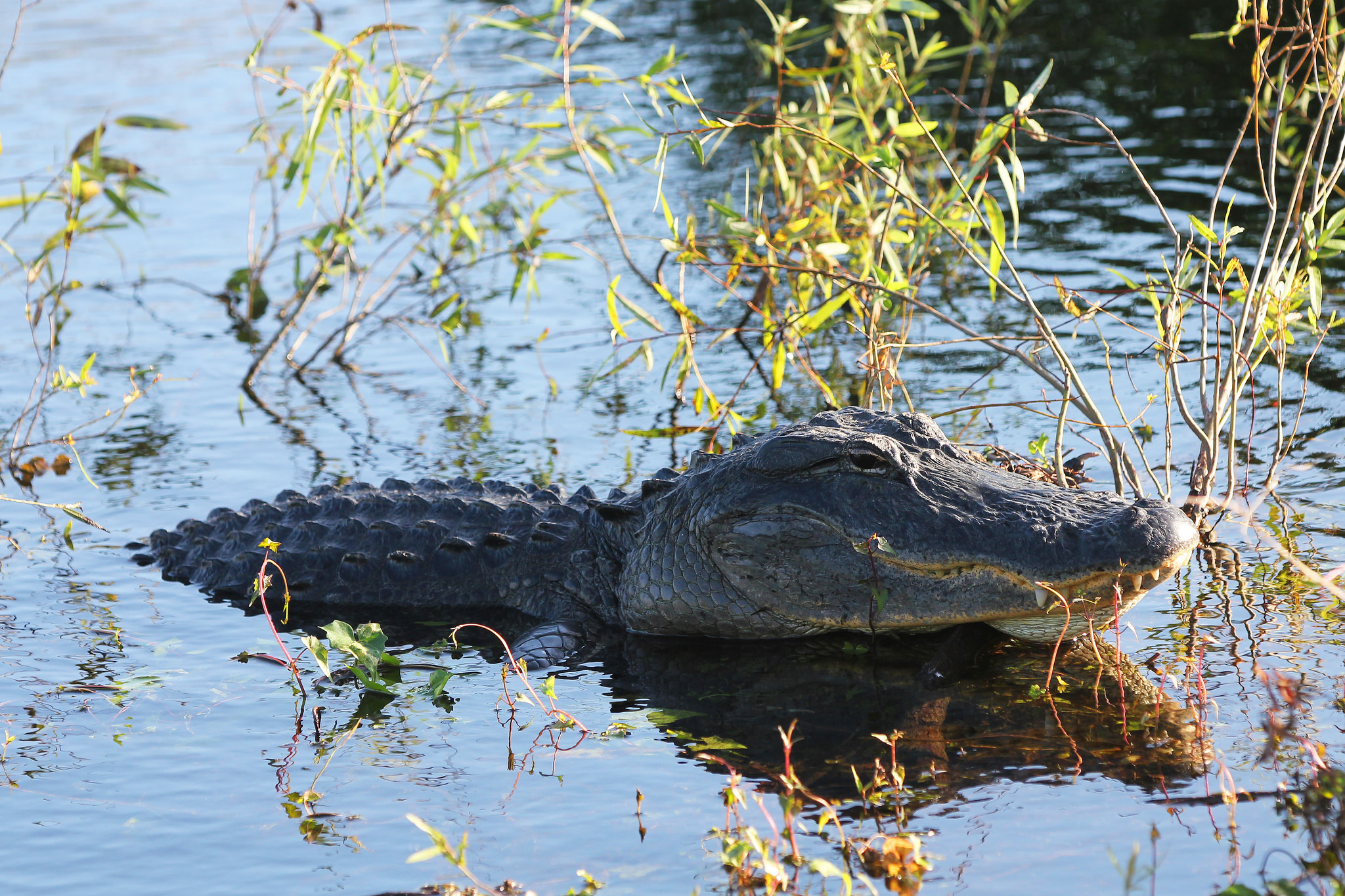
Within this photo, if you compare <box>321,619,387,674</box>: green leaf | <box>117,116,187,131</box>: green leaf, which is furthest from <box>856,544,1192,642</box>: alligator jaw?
<box>117,116,187,131</box>: green leaf

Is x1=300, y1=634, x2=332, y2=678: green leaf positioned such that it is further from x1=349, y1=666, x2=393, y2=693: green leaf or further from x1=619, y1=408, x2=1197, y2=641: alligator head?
x1=619, y1=408, x2=1197, y2=641: alligator head

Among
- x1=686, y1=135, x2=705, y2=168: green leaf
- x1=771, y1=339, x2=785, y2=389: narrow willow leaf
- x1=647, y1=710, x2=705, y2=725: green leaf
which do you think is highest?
x1=686, y1=135, x2=705, y2=168: green leaf

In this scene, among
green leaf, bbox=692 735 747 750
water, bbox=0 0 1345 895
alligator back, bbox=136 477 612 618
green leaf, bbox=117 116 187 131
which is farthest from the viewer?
green leaf, bbox=117 116 187 131

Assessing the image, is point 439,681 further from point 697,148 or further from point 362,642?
point 697,148

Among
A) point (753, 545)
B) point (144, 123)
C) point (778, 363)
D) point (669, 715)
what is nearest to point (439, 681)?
point (669, 715)

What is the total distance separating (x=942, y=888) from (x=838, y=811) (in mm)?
386

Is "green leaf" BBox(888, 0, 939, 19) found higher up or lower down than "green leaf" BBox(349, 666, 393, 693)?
higher up

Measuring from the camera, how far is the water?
3234 mm

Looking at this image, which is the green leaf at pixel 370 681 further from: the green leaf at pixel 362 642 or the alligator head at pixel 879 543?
the alligator head at pixel 879 543

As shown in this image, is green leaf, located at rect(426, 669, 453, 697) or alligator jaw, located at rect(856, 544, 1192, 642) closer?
alligator jaw, located at rect(856, 544, 1192, 642)

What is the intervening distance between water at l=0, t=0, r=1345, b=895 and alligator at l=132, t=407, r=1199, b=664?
177 mm

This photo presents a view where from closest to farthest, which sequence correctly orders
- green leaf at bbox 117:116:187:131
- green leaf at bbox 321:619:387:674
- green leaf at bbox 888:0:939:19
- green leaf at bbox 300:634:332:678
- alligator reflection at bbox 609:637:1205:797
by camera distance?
alligator reflection at bbox 609:637:1205:797 → green leaf at bbox 300:634:332:678 → green leaf at bbox 321:619:387:674 → green leaf at bbox 888:0:939:19 → green leaf at bbox 117:116:187:131

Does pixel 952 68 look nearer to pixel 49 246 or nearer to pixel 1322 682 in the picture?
pixel 49 246

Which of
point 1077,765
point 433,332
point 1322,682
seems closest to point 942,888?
point 1077,765
